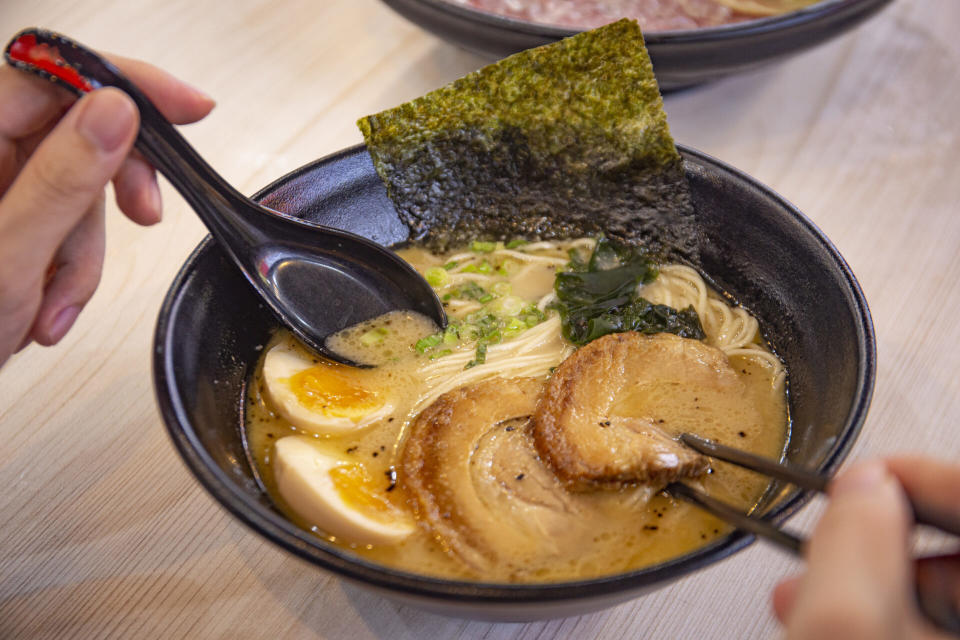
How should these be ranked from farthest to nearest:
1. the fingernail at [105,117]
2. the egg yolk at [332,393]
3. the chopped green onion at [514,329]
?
the chopped green onion at [514,329]
the egg yolk at [332,393]
the fingernail at [105,117]

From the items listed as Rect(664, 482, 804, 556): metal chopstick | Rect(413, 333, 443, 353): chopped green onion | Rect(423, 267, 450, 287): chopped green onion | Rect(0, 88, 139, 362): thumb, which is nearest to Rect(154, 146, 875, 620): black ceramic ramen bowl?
Rect(664, 482, 804, 556): metal chopstick

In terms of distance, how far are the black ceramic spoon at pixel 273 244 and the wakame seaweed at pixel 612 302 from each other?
34cm

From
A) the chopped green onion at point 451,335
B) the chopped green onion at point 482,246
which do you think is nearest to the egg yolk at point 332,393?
the chopped green onion at point 451,335

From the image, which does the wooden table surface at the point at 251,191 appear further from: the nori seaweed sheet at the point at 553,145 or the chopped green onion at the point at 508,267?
the chopped green onion at the point at 508,267

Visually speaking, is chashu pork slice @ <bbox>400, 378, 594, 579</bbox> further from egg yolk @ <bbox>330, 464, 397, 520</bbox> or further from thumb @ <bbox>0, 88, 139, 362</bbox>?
thumb @ <bbox>0, 88, 139, 362</bbox>

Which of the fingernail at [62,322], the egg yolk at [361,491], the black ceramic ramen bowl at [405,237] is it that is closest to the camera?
the black ceramic ramen bowl at [405,237]

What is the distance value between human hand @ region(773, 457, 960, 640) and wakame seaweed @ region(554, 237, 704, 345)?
993 millimetres

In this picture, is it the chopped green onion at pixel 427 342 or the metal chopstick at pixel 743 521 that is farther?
the chopped green onion at pixel 427 342

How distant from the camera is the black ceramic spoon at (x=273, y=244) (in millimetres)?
1275

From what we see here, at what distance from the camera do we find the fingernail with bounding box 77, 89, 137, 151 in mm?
1132

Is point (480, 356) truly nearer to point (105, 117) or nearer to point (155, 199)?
point (155, 199)

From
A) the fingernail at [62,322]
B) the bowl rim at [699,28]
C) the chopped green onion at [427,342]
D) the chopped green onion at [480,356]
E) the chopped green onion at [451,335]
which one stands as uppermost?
the fingernail at [62,322]

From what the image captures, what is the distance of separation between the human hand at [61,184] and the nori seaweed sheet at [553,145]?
20.8 inches

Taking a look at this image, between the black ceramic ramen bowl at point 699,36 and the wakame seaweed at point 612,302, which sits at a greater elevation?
the black ceramic ramen bowl at point 699,36
